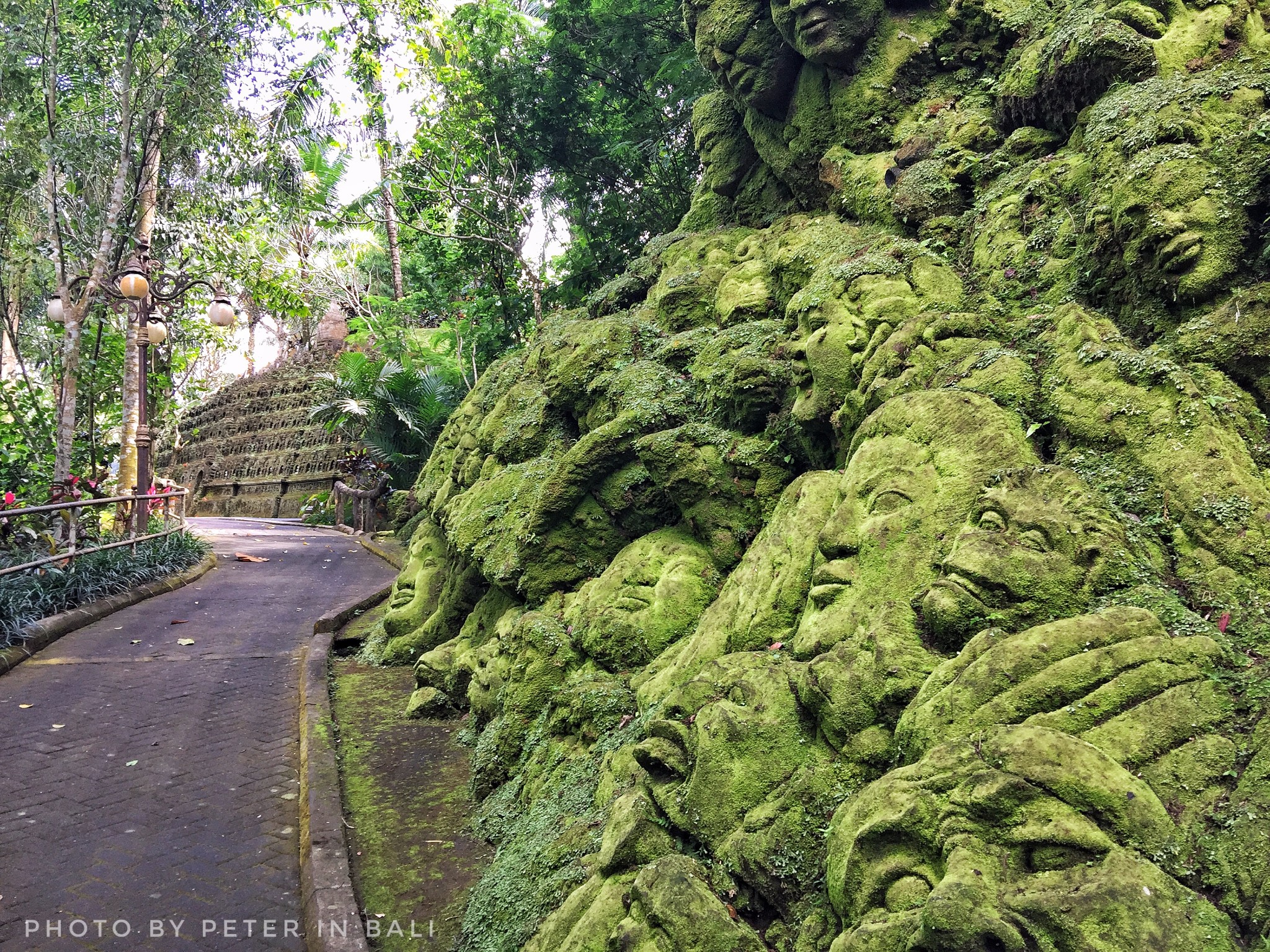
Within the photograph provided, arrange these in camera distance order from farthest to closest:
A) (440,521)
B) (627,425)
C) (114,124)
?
(114,124) → (440,521) → (627,425)

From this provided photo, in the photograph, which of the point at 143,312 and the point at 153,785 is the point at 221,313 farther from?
the point at 153,785

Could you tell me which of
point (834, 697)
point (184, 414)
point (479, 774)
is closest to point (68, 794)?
point (479, 774)

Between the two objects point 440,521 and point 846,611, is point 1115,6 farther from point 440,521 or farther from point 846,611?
point 440,521

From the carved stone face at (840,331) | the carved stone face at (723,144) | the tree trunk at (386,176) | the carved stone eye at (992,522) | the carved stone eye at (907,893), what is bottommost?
the carved stone eye at (907,893)

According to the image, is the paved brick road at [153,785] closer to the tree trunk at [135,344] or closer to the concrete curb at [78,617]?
the concrete curb at [78,617]

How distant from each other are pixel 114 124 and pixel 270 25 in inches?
126

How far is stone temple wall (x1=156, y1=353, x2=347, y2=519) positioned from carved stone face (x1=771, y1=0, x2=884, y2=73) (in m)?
21.1

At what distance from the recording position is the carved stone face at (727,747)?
386 cm

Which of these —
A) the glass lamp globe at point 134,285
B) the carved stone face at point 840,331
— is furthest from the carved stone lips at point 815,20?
the glass lamp globe at point 134,285

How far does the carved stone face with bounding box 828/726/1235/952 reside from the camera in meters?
2.48

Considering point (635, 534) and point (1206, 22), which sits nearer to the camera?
point (1206, 22)

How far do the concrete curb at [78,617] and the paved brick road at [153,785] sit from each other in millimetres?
148

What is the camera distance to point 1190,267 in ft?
14.4

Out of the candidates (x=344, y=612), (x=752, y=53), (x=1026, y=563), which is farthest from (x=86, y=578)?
(x=1026, y=563)
